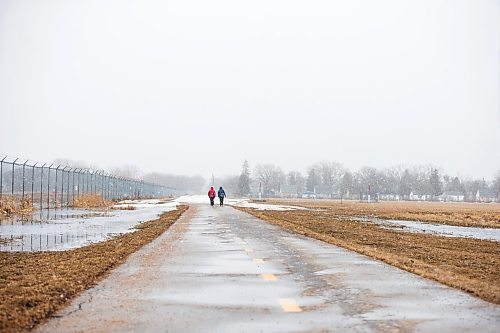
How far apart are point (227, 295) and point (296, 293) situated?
3.67 ft

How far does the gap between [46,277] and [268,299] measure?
4.46m

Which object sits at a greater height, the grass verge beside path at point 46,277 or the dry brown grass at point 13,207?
the dry brown grass at point 13,207

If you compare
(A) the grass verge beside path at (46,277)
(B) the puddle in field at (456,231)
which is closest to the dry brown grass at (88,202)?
(B) the puddle in field at (456,231)

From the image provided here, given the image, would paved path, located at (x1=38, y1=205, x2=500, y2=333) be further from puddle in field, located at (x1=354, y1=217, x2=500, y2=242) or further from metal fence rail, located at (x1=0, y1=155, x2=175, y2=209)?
metal fence rail, located at (x1=0, y1=155, x2=175, y2=209)

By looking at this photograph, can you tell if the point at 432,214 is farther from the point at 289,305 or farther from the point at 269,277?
the point at 289,305

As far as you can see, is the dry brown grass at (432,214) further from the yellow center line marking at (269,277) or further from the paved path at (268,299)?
the yellow center line marking at (269,277)

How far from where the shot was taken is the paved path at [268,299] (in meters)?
7.32

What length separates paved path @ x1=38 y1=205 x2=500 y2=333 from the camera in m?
7.32

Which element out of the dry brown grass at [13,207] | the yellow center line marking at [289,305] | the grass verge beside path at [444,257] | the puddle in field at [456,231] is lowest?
the puddle in field at [456,231]

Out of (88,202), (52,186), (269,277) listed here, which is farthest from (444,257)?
(52,186)

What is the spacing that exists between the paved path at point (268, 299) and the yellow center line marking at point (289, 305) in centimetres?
1

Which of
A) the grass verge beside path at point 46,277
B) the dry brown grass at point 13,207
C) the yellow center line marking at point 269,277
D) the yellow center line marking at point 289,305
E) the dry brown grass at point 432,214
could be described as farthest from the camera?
the dry brown grass at point 432,214

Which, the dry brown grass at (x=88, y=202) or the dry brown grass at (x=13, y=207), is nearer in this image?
the dry brown grass at (x=13, y=207)

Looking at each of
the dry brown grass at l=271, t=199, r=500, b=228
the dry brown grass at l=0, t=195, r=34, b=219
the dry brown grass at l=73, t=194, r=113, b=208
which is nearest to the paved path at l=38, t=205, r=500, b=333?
the dry brown grass at l=0, t=195, r=34, b=219
